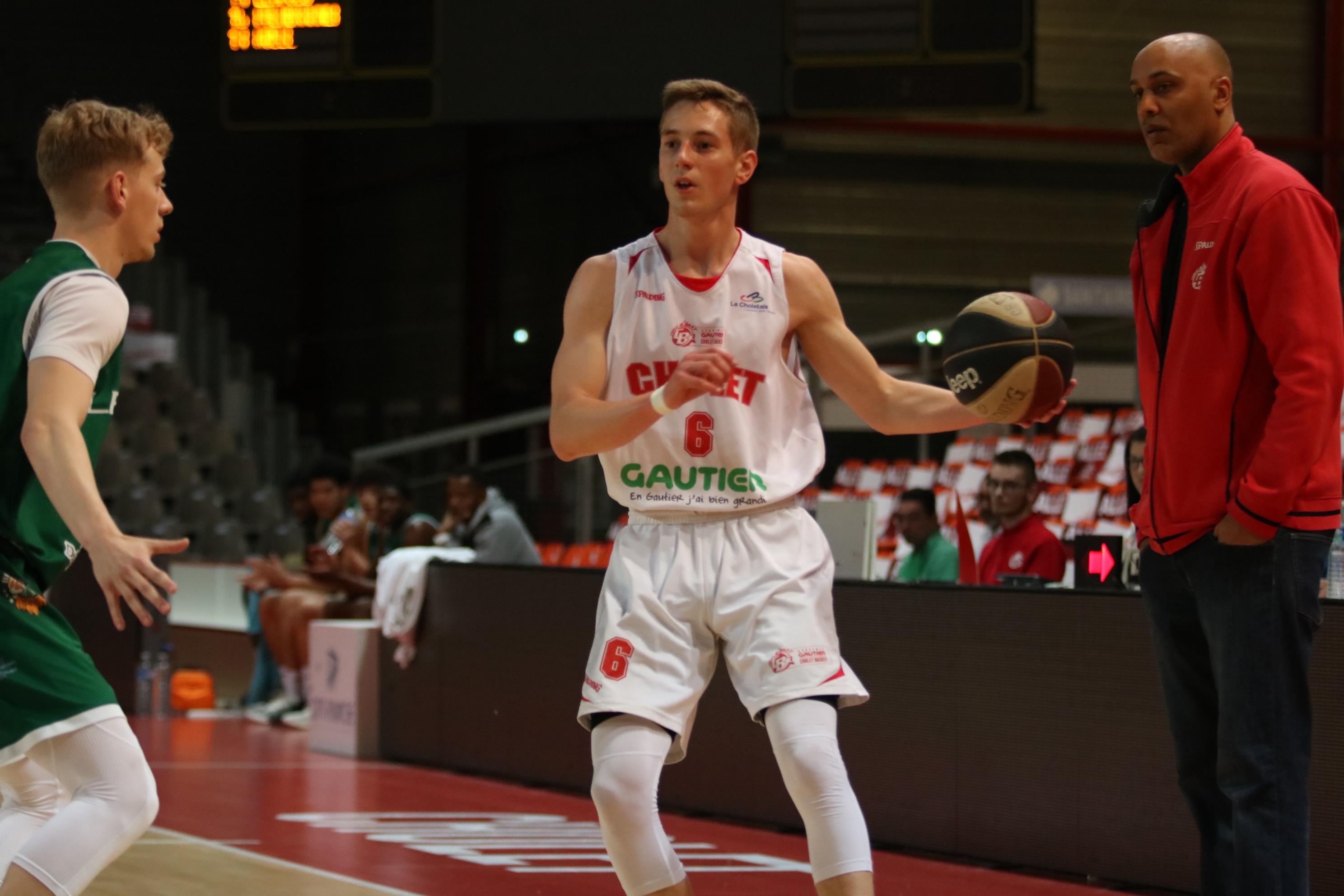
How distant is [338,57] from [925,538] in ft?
15.4

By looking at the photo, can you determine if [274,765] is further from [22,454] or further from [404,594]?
[22,454]

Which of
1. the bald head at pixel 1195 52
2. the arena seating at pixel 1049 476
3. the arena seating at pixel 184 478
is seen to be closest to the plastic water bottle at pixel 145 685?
the arena seating at pixel 184 478

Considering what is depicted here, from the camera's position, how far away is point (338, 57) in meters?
10.5

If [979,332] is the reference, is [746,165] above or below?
above

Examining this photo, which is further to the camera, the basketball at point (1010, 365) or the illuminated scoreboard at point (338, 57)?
the illuminated scoreboard at point (338, 57)

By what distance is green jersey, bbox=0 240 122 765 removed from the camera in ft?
10.1

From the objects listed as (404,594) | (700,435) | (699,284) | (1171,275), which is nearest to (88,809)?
(700,435)

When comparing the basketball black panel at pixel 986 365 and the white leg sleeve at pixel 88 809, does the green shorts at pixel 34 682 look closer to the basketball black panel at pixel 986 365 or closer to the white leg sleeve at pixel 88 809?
the white leg sleeve at pixel 88 809

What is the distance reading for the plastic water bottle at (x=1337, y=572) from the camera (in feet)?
18.9

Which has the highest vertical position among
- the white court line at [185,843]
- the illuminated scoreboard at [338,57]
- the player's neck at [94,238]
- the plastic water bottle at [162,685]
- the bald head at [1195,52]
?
the illuminated scoreboard at [338,57]

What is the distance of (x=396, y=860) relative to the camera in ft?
19.5

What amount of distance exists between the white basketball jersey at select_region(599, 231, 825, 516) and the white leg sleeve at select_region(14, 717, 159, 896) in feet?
3.71

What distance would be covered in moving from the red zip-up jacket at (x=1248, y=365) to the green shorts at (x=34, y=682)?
2096 mm

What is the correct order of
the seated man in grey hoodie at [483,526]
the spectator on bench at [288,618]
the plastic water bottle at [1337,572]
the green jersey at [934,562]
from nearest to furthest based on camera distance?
the plastic water bottle at [1337,572] → the green jersey at [934,562] → the seated man in grey hoodie at [483,526] → the spectator on bench at [288,618]
